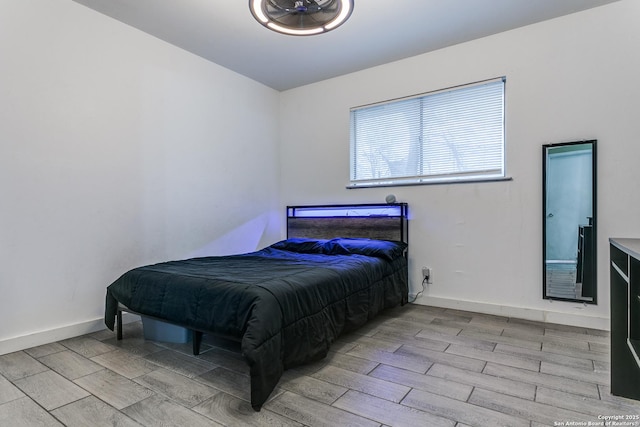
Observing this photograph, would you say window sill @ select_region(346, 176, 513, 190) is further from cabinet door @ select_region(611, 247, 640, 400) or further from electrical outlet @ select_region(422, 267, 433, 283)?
cabinet door @ select_region(611, 247, 640, 400)

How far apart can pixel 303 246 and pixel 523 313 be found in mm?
2096

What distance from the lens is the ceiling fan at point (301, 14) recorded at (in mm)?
2086

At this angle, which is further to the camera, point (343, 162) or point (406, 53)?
point (343, 162)

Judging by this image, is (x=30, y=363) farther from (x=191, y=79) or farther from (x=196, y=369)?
(x=191, y=79)

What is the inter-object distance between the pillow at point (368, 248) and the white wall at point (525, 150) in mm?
398

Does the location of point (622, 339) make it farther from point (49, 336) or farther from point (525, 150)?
point (49, 336)

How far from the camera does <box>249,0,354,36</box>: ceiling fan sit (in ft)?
6.84

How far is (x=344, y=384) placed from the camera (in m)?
1.85

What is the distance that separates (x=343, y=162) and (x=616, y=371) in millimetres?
2997

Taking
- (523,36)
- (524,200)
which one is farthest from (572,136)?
(523,36)

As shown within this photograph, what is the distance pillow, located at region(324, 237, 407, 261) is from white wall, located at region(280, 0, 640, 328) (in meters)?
0.40

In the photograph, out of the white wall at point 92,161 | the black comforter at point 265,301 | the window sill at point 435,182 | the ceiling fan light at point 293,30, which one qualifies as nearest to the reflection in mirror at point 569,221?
the window sill at point 435,182

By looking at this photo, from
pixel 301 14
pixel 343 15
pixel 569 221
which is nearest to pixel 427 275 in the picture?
pixel 569 221

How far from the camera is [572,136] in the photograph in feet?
9.23
